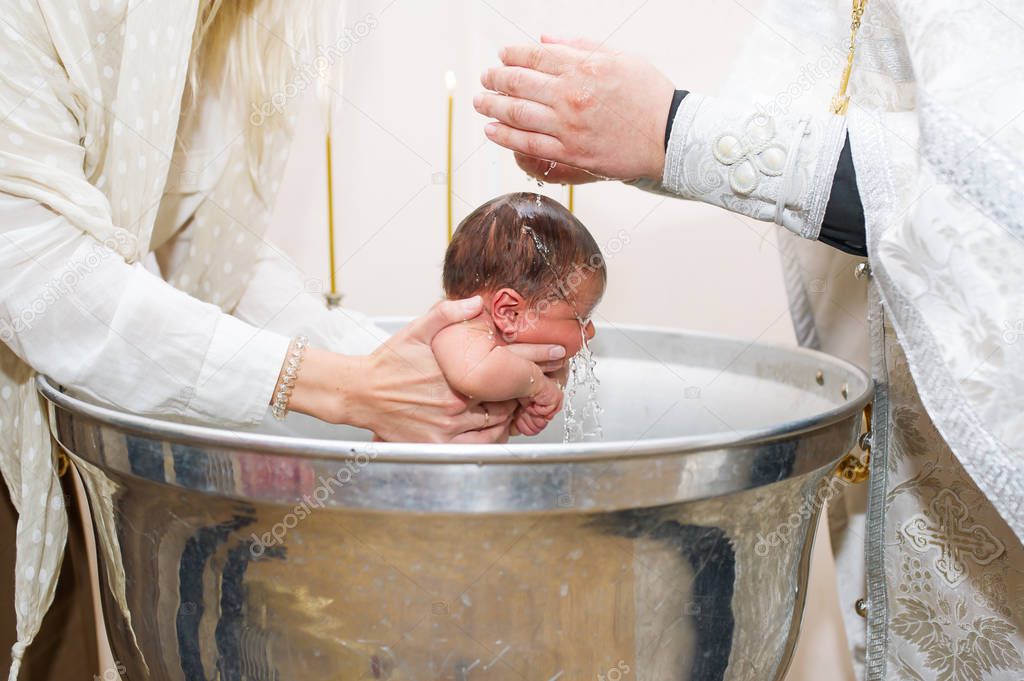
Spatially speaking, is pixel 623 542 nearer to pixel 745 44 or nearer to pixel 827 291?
pixel 827 291

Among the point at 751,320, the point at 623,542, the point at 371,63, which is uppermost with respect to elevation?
the point at 371,63

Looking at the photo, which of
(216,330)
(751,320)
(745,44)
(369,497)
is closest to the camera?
(369,497)

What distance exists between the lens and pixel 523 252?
0.79 m

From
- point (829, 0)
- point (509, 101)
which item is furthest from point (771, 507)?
point (829, 0)

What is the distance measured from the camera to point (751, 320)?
4.36 ft

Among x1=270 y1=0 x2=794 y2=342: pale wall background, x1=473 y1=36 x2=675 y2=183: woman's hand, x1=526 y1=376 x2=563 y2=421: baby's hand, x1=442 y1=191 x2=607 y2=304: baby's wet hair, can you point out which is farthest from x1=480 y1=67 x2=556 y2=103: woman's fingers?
x1=270 y1=0 x2=794 y2=342: pale wall background

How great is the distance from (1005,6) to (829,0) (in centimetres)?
26

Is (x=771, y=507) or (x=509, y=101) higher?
(x=509, y=101)

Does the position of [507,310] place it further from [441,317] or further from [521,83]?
[521,83]

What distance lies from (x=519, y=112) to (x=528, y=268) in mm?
138

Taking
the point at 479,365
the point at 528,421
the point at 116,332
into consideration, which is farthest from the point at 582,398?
the point at 116,332

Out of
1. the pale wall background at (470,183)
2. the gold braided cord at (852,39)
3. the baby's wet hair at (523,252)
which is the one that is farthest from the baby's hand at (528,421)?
the pale wall background at (470,183)

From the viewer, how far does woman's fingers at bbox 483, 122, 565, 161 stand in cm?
70

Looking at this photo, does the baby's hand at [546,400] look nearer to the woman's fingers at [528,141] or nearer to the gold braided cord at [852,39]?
the woman's fingers at [528,141]
